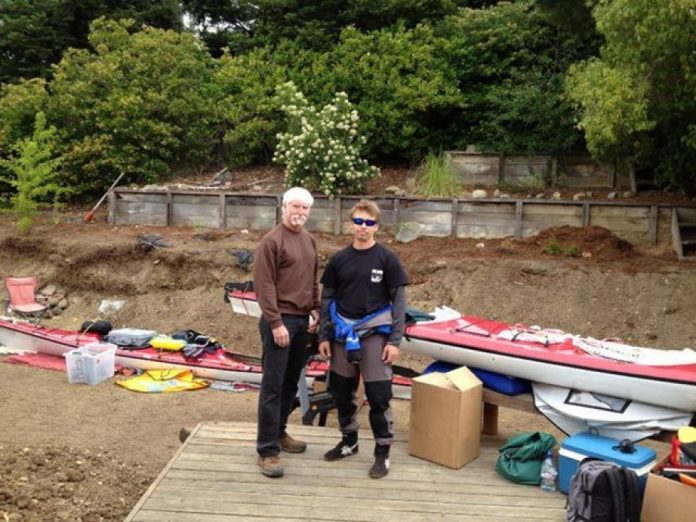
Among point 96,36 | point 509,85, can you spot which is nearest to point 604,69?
point 509,85

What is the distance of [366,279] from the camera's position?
4.28m

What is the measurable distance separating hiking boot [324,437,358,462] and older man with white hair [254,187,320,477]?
0.37 metres

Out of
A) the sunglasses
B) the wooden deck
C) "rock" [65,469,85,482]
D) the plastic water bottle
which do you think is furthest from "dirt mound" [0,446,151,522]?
the plastic water bottle

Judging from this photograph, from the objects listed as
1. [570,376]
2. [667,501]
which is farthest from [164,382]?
[667,501]

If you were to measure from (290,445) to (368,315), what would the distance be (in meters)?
1.12

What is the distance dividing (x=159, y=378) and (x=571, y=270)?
19.7 feet

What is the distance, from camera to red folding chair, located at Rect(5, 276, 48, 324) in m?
11.2

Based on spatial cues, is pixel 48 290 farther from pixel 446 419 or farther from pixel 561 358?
pixel 561 358

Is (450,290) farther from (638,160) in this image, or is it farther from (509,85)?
(509,85)

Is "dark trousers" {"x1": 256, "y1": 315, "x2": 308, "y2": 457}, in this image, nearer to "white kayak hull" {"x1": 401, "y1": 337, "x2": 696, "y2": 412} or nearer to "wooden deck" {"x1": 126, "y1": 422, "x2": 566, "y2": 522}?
"wooden deck" {"x1": 126, "y1": 422, "x2": 566, "y2": 522}

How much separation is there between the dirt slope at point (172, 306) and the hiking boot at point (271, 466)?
955mm

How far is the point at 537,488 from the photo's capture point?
4.32 meters

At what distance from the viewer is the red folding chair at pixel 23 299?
11180 mm

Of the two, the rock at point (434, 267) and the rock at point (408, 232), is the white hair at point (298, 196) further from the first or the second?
the rock at point (408, 232)
